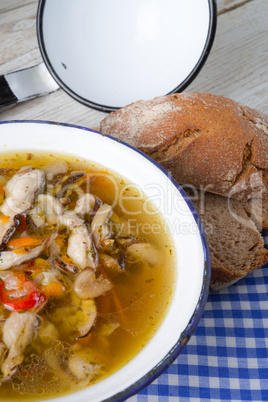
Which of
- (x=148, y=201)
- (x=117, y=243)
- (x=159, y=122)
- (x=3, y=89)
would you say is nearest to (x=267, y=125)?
(x=159, y=122)

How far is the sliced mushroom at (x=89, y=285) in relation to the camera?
162 centimetres

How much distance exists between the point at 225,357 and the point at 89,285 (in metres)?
0.62

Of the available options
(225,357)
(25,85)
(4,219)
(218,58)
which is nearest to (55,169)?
(4,219)

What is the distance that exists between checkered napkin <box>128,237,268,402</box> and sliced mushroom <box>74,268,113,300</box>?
41 centimetres

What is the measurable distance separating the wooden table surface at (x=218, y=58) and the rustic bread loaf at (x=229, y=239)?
778mm

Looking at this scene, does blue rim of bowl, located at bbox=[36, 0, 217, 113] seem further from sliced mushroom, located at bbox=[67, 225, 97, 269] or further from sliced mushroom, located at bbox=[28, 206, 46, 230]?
sliced mushroom, located at bbox=[67, 225, 97, 269]

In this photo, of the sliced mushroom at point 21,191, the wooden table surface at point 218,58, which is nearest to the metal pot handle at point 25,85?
the wooden table surface at point 218,58

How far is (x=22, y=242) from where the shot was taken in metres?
1.72

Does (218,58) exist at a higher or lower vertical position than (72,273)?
lower

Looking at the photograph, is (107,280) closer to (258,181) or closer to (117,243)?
(117,243)

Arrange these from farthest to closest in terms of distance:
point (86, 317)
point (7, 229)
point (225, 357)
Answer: point (225, 357), point (7, 229), point (86, 317)

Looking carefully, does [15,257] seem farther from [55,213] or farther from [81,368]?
[81,368]

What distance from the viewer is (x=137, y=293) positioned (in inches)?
66.8

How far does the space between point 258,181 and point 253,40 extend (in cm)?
131
